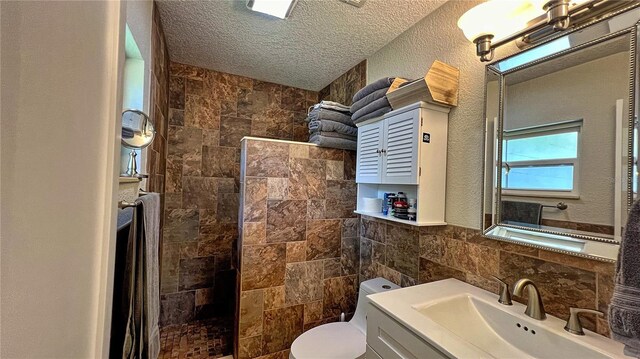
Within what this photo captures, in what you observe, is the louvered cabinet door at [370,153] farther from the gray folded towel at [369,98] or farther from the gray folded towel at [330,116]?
the gray folded towel at [330,116]

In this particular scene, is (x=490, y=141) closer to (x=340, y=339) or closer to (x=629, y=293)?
(x=629, y=293)

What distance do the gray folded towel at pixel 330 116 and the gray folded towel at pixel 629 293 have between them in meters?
1.72

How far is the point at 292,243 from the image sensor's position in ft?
6.52

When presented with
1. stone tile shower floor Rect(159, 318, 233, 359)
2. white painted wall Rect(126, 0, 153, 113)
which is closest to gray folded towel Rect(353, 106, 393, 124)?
white painted wall Rect(126, 0, 153, 113)

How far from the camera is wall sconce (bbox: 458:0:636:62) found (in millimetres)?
895

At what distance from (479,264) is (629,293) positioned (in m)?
0.74

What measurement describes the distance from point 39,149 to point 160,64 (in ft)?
6.37

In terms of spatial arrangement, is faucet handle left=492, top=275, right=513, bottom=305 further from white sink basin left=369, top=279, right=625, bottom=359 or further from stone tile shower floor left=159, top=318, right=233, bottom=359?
stone tile shower floor left=159, top=318, right=233, bottom=359

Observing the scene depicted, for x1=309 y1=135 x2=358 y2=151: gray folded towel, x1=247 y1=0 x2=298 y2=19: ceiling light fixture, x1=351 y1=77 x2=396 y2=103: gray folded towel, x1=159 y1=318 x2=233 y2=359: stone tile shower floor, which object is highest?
x1=247 y1=0 x2=298 y2=19: ceiling light fixture

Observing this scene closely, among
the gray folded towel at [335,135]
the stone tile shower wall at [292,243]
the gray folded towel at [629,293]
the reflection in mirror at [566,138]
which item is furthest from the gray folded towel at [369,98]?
the gray folded towel at [629,293]

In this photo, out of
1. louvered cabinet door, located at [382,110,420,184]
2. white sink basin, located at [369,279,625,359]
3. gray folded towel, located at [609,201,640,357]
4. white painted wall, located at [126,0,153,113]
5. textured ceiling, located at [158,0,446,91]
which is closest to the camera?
gray folded towel, located at [609,201,640,357]

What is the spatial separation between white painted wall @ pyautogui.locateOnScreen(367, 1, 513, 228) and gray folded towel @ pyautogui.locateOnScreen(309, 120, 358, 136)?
66cm

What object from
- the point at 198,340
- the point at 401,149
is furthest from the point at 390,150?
the point at 198,340

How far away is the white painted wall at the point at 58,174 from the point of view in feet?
0.81
